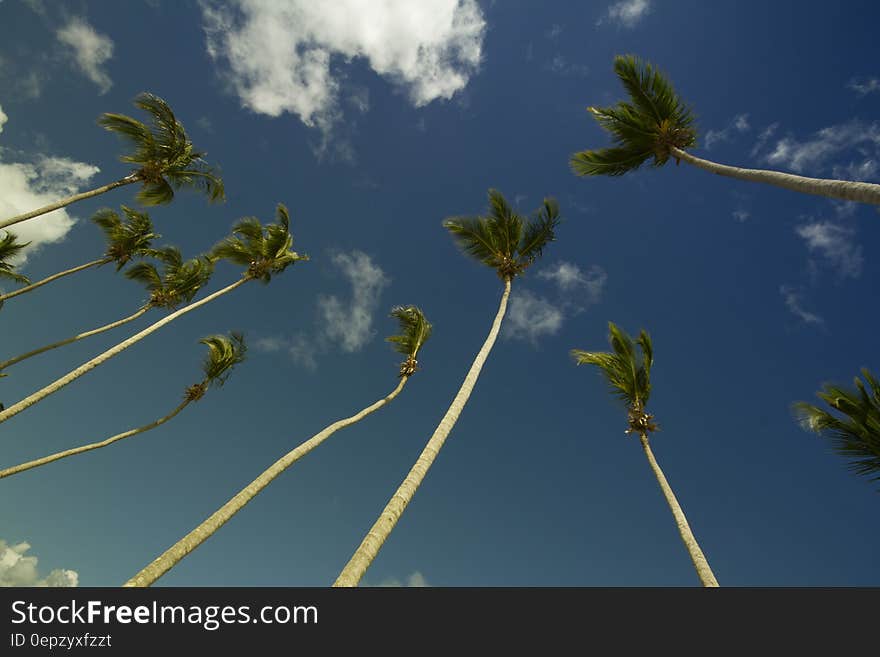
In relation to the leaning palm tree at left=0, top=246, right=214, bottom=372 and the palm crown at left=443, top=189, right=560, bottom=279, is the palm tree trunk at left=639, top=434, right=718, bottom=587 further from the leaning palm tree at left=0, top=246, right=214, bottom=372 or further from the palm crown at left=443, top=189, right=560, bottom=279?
the leaning palm tree at left=0, top=246, right=214, bottom=372

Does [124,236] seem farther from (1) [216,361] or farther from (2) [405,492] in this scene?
(2) [405,492]

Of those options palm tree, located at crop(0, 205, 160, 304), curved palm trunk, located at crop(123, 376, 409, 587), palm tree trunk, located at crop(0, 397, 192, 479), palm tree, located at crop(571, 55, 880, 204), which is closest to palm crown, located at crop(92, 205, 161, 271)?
palm tree, located at crop(0, 205, 160, 304)

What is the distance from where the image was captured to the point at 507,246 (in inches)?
546

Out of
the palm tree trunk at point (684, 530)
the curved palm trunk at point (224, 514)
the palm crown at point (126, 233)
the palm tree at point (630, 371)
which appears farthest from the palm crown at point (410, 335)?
the palm crown at point (126, 233)

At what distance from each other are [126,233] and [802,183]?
19.9 m

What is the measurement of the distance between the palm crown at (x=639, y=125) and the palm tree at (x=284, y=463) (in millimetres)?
6999

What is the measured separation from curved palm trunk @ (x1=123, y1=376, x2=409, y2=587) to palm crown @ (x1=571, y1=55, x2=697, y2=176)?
9534 millimetres

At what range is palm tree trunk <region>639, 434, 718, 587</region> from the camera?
8578mm

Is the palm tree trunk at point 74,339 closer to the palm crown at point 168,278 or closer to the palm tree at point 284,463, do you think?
the palm crown at point 168,278

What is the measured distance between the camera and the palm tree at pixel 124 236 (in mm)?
15516

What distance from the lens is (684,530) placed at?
957cm
